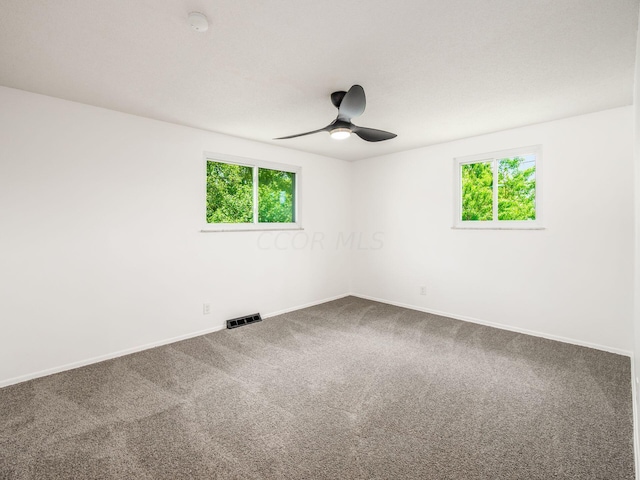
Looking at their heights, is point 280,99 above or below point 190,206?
above

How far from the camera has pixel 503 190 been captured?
3932 millimetres

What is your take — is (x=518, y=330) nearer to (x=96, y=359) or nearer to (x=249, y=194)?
(x=249, y=194)

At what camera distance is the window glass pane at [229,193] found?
3.90 meters

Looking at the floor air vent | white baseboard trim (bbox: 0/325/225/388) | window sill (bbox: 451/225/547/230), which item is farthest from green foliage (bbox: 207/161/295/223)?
window sill (bbox: 451/225/547/230)

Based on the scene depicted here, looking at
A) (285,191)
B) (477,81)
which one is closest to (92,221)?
(285,191)

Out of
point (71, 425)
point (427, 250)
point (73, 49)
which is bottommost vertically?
point (71, 425)

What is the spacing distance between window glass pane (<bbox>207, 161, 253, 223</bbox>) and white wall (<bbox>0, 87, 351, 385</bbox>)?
0.61ft

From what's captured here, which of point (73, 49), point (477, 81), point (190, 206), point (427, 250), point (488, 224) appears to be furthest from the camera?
point (427, 250)

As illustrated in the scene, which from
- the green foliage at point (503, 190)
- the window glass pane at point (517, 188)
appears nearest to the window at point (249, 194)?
the green foliage at point (503, 190)

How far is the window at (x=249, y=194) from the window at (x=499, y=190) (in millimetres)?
2365

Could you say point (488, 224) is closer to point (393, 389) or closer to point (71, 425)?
point (393, 389)

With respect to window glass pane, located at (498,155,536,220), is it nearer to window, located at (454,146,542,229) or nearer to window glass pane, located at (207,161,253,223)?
window, located at (454,146,542,229)

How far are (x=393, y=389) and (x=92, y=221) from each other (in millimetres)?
3093

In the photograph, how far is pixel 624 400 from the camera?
7.50 ft
